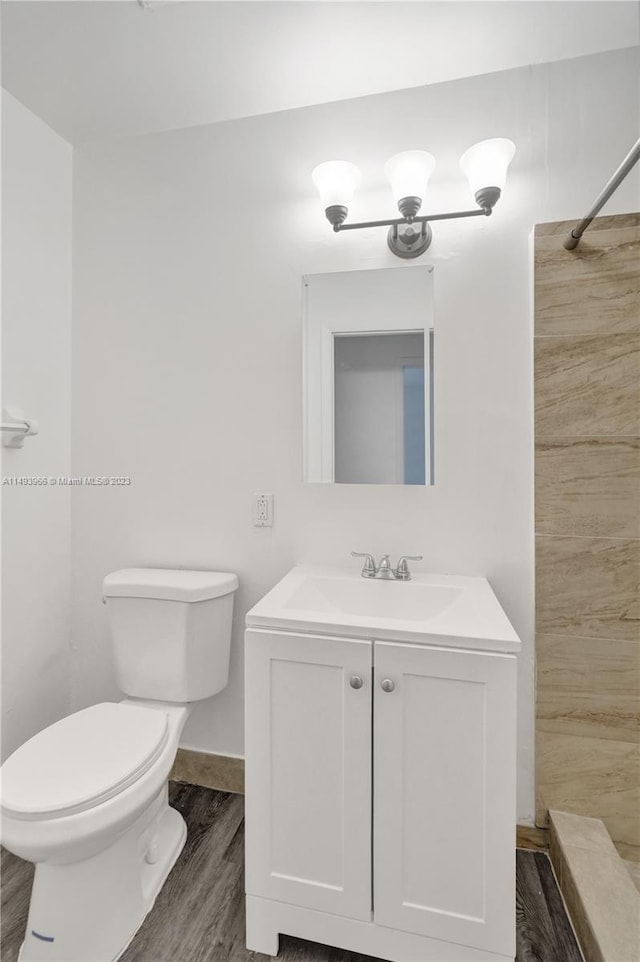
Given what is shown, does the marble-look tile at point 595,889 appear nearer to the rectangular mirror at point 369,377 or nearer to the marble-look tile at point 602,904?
the marble-look tile at point 602,904

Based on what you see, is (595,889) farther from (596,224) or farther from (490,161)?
(490,161)

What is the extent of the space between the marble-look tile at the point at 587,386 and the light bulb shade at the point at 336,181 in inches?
29.0

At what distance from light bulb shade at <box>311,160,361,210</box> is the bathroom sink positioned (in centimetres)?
117

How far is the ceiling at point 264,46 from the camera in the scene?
136cm

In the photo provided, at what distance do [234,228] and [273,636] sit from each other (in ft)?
4.61

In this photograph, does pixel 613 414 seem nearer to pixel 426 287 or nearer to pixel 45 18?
pixel 426 287

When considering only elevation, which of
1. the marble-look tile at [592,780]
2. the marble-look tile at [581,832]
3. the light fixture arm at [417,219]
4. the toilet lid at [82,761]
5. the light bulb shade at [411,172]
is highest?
the light bulb shade at [411,172]

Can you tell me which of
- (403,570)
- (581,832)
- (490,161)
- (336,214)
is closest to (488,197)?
(490,161)

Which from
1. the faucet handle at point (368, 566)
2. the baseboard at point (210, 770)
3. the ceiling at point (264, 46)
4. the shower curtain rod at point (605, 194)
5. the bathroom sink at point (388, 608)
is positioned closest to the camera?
the shower curtain rod at point (605, 194)

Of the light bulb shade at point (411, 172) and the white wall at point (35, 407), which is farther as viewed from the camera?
the white wall at point (35, 407)

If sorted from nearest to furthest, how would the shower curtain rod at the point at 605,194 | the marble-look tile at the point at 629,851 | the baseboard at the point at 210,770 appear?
the shower curtain rod at the point at 605,194, the marble-look tile at the point at 629,851, the baseboard at the point at 210,770

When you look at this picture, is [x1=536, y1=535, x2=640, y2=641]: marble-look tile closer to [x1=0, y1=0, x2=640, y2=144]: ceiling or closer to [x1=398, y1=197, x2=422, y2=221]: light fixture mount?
[x1=398, y1=197, x2=422, y2=221]: light fixture mount

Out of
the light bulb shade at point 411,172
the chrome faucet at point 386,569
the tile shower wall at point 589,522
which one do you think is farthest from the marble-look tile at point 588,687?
the light bulb shade at point 411,172

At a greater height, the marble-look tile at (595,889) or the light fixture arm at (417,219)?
the light fixture arm at (417,219)
